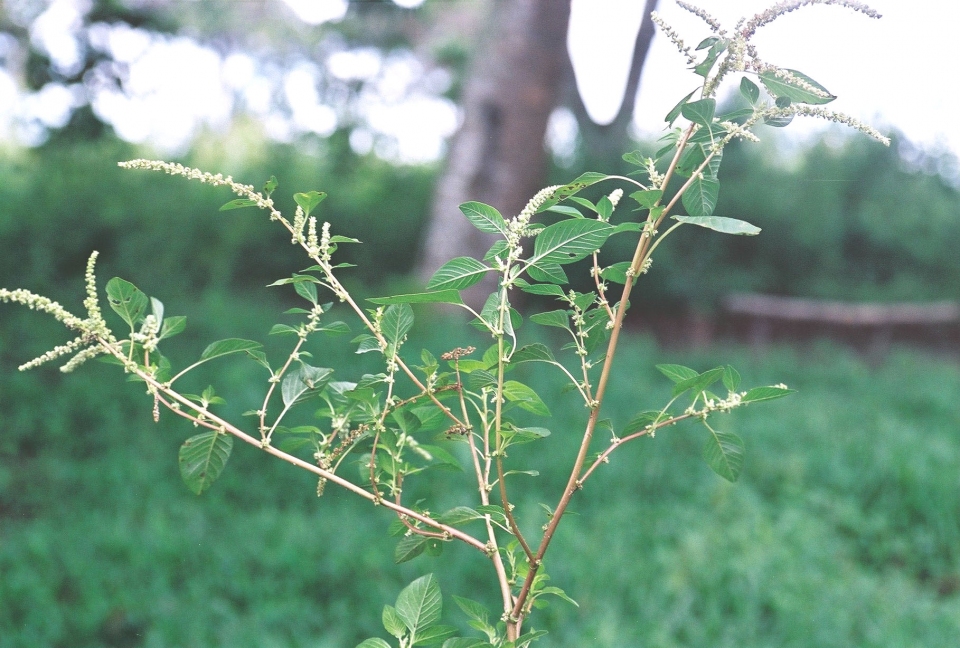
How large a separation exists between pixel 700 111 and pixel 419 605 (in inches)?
24.6

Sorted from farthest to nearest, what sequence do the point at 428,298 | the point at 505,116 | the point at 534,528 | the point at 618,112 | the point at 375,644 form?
the point at 618,112, the point at 505,116, the point at 534,528, the point at 375,644, the point at 428,298

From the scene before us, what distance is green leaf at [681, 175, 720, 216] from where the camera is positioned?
0.87 metres

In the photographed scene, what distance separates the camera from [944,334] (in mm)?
7734

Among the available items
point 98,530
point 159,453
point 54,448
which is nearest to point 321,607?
point 98,530

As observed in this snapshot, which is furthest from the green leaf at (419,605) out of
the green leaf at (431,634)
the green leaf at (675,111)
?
the green leaf at (675,111)

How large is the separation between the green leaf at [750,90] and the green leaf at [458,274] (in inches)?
13.2

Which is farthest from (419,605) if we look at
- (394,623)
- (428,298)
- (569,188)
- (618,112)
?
(618,112)

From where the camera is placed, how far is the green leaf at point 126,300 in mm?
891

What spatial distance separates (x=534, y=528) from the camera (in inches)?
139

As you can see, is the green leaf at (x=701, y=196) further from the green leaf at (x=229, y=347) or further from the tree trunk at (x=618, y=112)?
the tree trunk at (x=618, y=112)

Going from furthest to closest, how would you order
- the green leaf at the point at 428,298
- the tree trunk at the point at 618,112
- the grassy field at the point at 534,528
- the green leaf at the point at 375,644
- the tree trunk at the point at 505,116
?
the tree trunk at the point at 618,112 → the tree trunk at the point at 505,116 → the grassy field at the point at 534,528 → the green leaf at the point at 375,644 → the green leaf at the point at 428,298

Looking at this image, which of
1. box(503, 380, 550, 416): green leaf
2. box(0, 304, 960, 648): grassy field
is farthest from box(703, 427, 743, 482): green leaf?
box(0, 304, 960, 648): grassy field

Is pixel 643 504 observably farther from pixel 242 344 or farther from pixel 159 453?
pixel 242 344

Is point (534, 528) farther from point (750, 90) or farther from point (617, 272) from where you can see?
point (750, 90)
